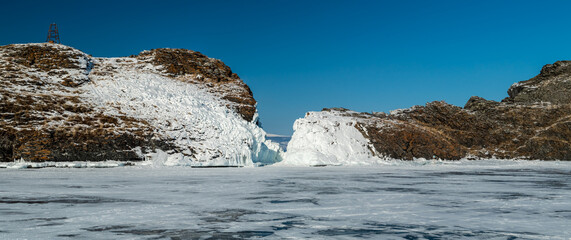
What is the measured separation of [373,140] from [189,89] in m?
23.5

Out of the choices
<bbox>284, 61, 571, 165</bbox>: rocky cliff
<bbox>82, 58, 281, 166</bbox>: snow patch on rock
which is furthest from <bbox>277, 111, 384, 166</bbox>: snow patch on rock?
<bbox>82, 58, 281, 166</bbox>: snow patch on rock

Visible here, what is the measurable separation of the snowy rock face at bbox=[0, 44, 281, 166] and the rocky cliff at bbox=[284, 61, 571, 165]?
22.6ft

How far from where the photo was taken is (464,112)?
53.0m

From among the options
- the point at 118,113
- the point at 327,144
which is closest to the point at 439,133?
the point at 327,144

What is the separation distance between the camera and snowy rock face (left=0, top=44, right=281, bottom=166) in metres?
34.1

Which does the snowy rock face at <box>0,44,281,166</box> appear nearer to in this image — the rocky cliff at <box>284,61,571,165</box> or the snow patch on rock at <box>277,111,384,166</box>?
the snow patch on rock at <box>277,111,384,166</box>

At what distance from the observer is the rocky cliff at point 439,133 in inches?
1555

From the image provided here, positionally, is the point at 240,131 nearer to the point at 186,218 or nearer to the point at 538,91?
the point at 186,218

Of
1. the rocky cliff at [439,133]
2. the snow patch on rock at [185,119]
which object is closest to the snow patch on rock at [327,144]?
the rocky cliff at [439,133]

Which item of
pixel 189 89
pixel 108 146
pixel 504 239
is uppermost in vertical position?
pixel 189 89

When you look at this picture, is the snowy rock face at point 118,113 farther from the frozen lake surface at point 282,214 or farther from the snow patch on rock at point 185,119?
the frozen lake surface at point 282,214

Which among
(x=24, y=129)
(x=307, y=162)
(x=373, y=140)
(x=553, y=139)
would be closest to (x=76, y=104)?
(x=24, y=129)

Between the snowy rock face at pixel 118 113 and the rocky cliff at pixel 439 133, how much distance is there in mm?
6894

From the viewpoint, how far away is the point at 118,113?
39.7 metres
